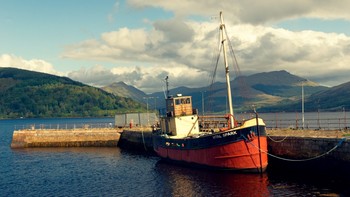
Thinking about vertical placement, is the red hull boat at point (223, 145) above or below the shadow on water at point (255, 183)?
above

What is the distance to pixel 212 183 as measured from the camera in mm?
38812

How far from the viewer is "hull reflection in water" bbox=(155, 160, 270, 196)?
116ft

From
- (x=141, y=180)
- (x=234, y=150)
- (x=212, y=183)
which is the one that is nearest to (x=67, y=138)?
(x=141, y=180)

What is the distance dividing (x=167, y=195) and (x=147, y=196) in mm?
2141

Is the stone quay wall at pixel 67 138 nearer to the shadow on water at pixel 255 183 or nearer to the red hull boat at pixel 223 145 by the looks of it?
the red hull boat at pixel 223 145

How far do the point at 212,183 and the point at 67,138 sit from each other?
2109 inches

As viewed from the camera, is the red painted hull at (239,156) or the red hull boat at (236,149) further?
the red painted hull at (239,156)

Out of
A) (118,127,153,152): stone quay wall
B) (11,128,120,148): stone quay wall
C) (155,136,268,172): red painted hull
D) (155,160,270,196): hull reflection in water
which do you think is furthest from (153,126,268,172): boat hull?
(11,128,120,148): stone quay wall

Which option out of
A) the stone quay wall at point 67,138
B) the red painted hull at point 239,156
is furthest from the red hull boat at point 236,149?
the stone quay wall at point 67,138

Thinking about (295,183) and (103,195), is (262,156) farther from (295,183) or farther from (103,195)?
(103,195)

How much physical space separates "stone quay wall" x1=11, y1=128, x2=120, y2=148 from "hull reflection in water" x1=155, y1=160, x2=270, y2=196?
37.4 metres

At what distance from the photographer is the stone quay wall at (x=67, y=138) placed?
81.3 m

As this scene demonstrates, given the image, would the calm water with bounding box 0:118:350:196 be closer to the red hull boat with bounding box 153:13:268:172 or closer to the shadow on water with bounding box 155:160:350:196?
the shadow on water with bounding box 155:160:350:196

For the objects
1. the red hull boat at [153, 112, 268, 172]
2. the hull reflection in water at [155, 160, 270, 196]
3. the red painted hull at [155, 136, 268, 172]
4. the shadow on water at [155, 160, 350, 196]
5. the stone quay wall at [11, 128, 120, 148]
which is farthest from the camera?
the stone quay wall at [11, 128, 120, 148]
